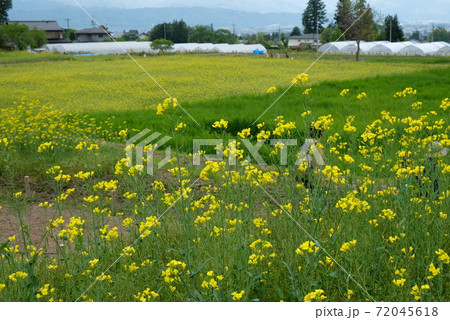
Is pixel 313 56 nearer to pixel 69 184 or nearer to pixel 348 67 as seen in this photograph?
pixel 348 67

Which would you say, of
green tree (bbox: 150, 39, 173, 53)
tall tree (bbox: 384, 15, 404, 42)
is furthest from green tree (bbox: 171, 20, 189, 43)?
tall tree (bbox: 384, 15, 404, 42)

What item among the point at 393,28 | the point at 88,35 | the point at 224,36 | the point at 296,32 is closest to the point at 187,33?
the point at 224,36

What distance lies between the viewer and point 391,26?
6.70 metres

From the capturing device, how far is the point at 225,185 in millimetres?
3566

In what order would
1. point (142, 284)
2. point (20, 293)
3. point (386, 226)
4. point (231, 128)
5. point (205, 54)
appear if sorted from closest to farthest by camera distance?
point (20, 293) < point (142, 284) < point (386, 226) < point (205, 54) < point (231, 128)

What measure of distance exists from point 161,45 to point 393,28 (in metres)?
2.87

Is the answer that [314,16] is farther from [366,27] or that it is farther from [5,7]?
[5,7]

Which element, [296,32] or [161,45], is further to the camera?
[161,45]

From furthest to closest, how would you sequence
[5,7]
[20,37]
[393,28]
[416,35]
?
[20,37] < [393,28] < [5,7] < [416,35]

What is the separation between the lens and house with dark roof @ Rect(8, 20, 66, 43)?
6.81 meters

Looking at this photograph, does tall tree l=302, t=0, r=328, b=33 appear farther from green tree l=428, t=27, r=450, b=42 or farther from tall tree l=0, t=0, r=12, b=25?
tall tree l=0, t=0, r=12, b=25

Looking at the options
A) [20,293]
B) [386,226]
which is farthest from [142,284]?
[386,226]

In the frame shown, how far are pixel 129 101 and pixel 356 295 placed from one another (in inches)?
212

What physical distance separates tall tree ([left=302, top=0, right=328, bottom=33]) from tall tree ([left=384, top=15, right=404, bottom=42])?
1.79 meters
